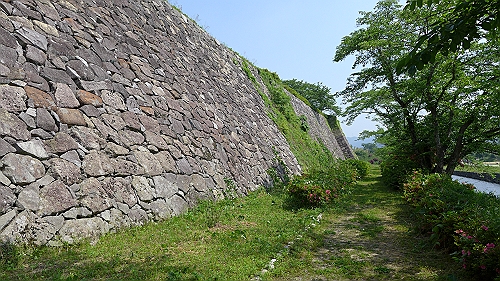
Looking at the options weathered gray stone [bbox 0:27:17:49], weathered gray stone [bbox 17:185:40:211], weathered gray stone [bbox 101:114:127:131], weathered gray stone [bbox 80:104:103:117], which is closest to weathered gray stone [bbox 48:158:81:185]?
weathered gray stone [bbox 17:185:40:211]

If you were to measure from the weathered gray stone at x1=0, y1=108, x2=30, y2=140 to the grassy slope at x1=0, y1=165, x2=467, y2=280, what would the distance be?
5.70ft

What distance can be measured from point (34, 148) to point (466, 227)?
669 centimetres

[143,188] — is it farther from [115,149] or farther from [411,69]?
[411,69]

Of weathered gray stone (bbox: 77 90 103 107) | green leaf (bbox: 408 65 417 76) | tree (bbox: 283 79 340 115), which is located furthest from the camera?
tree (bbox: 283 79 340 115)

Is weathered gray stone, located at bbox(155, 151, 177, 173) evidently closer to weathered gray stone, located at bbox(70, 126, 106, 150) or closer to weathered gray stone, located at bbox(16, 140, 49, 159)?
weathered gray stone, located at bbox(70, 126, 106, 150)

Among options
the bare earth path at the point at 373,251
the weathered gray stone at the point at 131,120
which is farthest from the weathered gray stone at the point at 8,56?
the bare earth path at the point at 373,251

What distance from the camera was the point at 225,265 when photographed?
14.7 feet

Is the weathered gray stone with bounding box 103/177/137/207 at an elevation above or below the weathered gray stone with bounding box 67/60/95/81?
below

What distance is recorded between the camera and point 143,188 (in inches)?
248

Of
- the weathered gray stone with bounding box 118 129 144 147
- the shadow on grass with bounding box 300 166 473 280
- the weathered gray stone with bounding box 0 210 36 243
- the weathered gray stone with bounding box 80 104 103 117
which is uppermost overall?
the weathered gray stone with bounding box 80 104 103 117

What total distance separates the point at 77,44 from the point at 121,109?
1.72 meters

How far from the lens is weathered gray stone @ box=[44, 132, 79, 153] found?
16.7 feet

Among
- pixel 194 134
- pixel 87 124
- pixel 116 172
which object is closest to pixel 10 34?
pixel 87 124

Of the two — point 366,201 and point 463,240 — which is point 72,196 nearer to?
point 463,240
